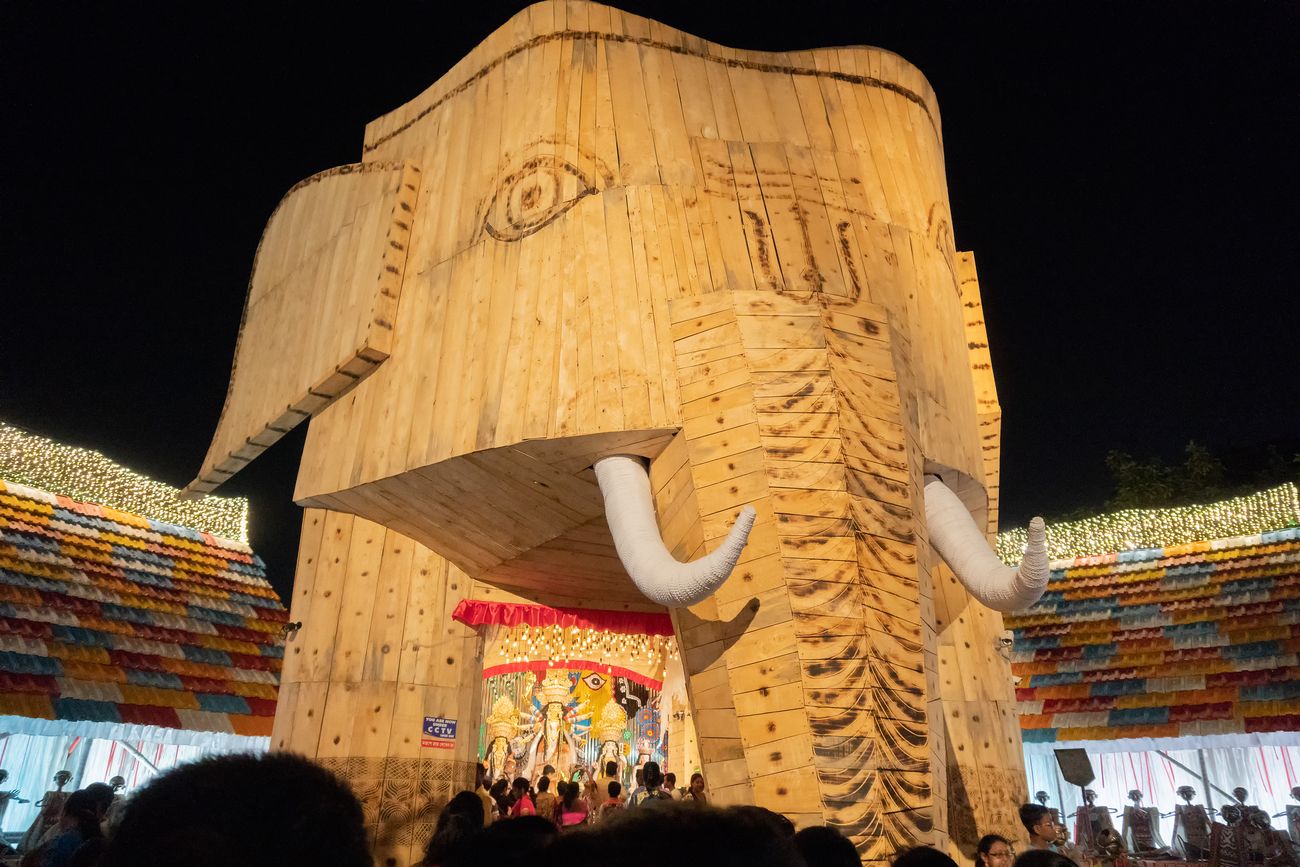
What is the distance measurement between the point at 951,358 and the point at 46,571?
13.2 meters

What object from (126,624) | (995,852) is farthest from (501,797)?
(126,624)

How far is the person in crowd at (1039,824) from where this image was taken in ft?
17.5

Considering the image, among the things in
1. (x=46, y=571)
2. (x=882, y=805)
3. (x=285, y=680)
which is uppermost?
(x=46, y=571)

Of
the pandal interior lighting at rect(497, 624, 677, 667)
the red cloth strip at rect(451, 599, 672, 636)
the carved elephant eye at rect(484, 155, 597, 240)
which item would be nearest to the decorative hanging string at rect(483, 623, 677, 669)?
the pandal interior lighting at rect(497, 624, 677, 667)

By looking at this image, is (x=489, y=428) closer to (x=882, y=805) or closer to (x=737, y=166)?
(x=737, y=166)

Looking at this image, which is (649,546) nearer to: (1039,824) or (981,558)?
(981,558)

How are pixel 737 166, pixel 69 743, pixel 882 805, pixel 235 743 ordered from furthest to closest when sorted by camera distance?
pixel 235 743, pixel 69 743, pixel 737 166, pixel 882 805

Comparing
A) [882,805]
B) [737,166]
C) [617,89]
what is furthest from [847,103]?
[882,805]

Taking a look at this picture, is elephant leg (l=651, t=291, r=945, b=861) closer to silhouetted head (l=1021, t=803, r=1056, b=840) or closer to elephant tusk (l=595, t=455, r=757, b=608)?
elephant tusk (l=595, t=455, r=757, b=608)

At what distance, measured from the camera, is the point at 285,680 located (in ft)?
25.1

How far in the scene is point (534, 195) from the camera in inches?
246

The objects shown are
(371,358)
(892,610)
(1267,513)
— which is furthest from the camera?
(1267,513)

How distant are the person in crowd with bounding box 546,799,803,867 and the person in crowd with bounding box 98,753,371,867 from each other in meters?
0.29

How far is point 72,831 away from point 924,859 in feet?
11.6
